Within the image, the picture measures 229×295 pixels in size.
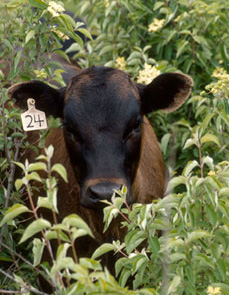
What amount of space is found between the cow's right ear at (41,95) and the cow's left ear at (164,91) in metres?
0.60

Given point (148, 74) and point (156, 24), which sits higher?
point (156, 24)

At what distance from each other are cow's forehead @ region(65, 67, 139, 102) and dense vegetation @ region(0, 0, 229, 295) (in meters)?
0.16

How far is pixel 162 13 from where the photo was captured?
251 inches

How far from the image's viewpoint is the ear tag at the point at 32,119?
455 centimetres

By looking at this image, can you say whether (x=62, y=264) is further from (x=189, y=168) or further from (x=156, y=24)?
(x=156, y=24)

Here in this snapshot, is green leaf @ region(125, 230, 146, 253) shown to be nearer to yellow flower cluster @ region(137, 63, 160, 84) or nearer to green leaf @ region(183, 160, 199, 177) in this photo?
green leaf @ region(183, 160, 199, 177)

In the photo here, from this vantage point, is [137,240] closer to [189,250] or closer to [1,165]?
[189,250]

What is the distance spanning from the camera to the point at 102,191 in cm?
398

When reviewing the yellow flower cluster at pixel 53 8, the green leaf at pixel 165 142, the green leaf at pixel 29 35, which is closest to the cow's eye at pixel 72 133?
the green leaf at pixel 29 35

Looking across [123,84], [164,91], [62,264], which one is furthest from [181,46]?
[62,264]

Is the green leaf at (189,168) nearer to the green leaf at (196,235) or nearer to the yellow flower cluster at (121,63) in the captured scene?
the green leaf at (196,235)

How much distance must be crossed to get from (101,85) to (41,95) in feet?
1.55

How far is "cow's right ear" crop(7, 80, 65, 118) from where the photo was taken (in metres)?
4.64

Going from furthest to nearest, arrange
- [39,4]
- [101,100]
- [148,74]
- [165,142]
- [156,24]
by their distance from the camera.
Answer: [156,24], [165,142], [148,74], [101,100], [39,4]
